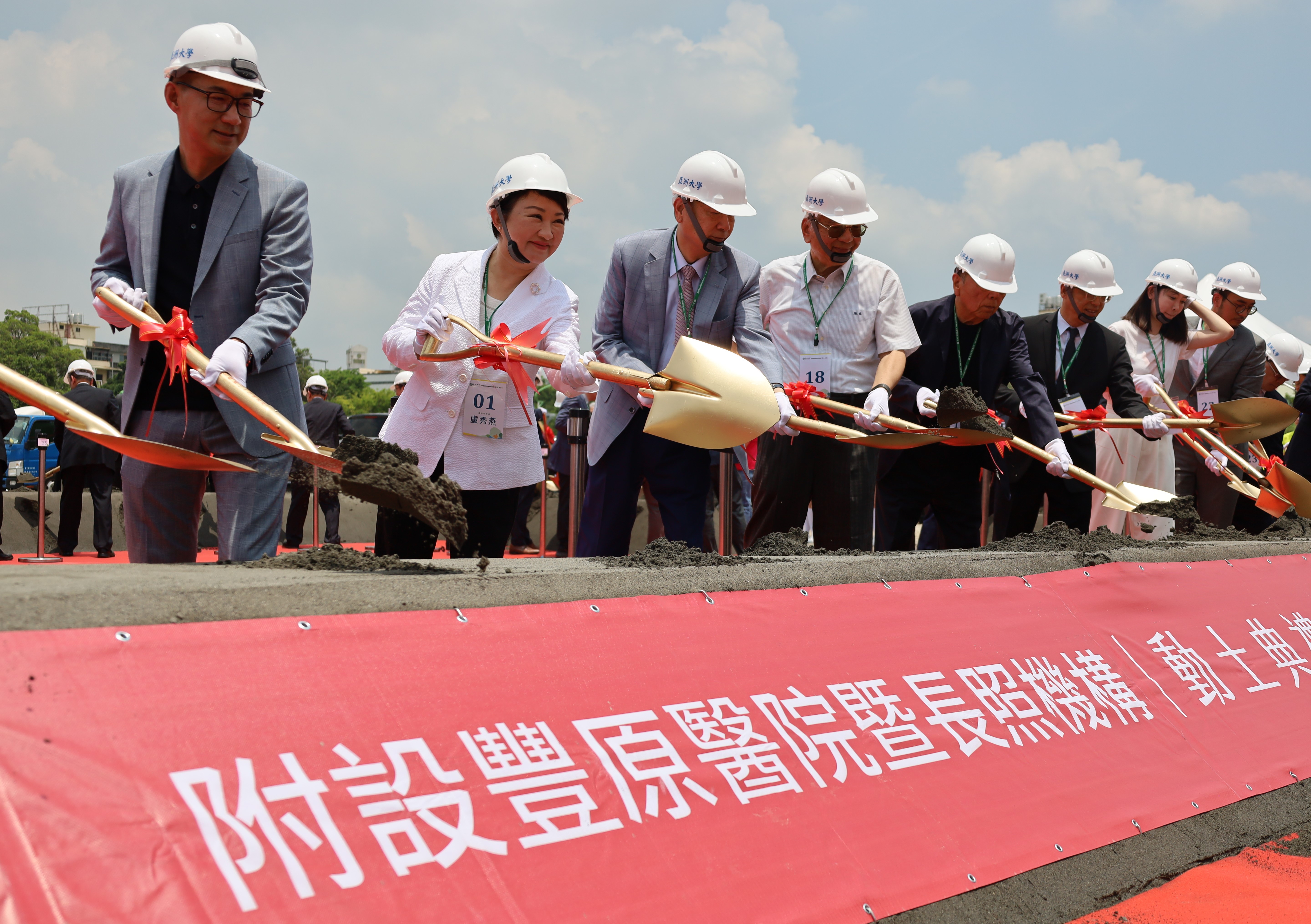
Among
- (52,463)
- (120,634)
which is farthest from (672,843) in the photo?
(52,463)

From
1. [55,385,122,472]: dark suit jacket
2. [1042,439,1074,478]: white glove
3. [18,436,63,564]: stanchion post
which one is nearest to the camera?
[1042,439,1074,478]: white glove

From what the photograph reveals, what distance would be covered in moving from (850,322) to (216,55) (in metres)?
2.61

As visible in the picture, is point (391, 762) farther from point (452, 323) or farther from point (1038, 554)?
point (1038, 554)

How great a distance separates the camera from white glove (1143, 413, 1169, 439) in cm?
503

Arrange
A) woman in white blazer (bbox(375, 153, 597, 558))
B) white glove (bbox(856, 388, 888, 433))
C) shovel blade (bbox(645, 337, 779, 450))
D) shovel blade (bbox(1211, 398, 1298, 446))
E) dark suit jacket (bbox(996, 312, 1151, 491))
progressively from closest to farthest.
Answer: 1. shovel blade (bbox(645, 337, 779, 450))
2. woman in white blazer (bbox(375, 153, 597, 558))
3. white glove (bbox(856, 388, 888, 433))
4. dark suit jacket (bbox(996, 312, 1151, 491))
5. shovel blade (bbox(1211, 398, 1298, 446))

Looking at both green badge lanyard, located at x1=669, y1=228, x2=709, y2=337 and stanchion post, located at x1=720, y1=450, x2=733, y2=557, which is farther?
stanchion post, located at x1=720, y1=450, x2=733, y2=557

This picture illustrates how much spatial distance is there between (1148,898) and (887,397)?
236cm

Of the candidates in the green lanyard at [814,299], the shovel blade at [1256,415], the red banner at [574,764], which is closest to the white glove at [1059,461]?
the green lanyard at [814,299]

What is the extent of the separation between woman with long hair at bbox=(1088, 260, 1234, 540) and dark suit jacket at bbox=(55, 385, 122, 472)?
709 centimetres

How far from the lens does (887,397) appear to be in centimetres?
394

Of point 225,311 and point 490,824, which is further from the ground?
point 225,311

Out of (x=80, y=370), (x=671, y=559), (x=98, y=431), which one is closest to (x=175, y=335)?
(x=98, y=431)

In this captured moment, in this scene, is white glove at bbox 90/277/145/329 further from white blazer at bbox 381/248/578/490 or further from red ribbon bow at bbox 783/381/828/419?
red ribbon bow at bbox 783/381/828/419

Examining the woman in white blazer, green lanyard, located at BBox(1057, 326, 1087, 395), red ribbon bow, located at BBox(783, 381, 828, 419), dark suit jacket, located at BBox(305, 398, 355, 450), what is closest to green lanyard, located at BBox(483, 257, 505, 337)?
the woman in white blazer
